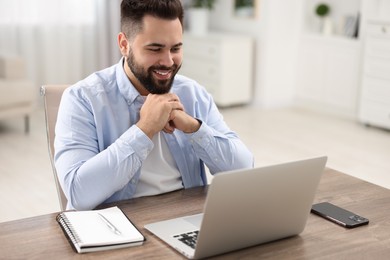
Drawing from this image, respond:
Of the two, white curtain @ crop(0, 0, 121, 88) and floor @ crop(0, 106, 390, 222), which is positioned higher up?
white curtain @ crop(0, 0, 121, 88)

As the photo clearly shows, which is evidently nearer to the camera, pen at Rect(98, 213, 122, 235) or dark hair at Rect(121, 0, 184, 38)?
pen at Rect(98, 213, 122, 235)

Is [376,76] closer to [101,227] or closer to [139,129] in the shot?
[139,129]

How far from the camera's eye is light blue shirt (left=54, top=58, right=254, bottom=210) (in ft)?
4.98

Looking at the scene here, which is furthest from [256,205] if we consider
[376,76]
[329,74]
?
[329,74]

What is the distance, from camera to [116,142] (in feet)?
5.08

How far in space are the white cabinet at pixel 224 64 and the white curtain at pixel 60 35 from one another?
0.81 metres

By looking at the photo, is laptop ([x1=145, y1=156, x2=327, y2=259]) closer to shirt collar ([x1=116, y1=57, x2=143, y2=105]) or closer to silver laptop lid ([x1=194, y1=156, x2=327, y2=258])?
silver laptop lid ([x1=194, y1=156, x2=327, y2=258])

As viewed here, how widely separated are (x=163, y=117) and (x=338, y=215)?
20.0 inches

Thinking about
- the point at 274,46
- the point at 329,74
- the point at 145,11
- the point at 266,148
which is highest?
the point at 145,11

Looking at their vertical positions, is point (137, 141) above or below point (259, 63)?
above

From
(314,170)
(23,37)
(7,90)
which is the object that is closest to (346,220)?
(314,170)

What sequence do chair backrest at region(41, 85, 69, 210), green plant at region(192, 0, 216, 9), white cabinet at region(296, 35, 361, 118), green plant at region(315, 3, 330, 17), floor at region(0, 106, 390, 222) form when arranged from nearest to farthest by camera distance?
chair backrest at region(41, 85, 69, 210), floor at region(0, 106, 390, 222), white cabinet at region(296, 35, 361, 118), green plant at region(315, 3, 330, 17), green plant at region(192, 0, 216, 9)

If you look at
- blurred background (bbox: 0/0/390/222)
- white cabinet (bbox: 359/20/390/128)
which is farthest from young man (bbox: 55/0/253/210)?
white cabinet (bbox: 359/20/390/128)

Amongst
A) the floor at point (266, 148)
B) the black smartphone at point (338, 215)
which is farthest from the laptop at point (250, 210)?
the floor at point (266, 148)
